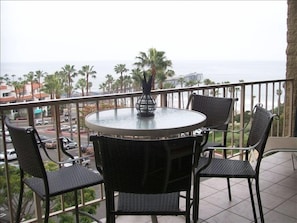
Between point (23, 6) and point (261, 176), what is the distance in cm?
2236

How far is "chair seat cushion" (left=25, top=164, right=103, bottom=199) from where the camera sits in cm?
185

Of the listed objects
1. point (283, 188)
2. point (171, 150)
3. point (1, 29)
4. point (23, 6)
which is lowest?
point (283, 188)

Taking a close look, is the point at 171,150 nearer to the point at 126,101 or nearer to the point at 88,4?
the point at 126,101

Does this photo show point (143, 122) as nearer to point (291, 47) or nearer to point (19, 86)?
point (291, 47)

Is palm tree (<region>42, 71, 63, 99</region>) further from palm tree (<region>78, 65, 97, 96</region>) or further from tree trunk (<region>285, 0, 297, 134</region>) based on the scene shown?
tree trunk (<region>285, 0, 297, 134</region>)

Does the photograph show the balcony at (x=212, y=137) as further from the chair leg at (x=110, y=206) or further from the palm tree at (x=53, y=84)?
the palm tree at (x=53, y=84)

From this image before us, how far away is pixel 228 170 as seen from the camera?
7.29ft

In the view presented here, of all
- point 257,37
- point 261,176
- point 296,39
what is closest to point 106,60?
point 257,37

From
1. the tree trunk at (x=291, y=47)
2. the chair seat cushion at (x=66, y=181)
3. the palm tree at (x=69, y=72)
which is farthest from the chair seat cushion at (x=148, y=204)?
the palm tree at (x=69, y=72)

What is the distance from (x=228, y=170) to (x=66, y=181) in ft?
3.63

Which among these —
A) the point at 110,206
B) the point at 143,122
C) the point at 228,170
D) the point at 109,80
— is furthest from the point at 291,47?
the point at 109,80

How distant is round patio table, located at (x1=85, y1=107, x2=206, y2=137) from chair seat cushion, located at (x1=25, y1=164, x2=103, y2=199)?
302 millimetres

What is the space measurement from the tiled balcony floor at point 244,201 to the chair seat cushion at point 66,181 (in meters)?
0.65

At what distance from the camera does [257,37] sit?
1241 cm
